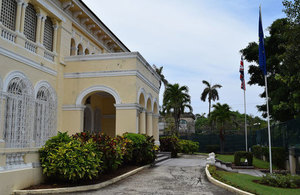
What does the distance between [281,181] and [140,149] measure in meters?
5.88

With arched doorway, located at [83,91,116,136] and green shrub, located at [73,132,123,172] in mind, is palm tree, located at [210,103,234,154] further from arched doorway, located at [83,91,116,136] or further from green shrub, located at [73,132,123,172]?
green shrub, located at [73,132,123,172]

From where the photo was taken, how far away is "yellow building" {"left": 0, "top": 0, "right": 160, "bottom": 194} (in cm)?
968

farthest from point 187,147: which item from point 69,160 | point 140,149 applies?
point 69,160

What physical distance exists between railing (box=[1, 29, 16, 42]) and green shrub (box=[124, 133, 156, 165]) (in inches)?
244

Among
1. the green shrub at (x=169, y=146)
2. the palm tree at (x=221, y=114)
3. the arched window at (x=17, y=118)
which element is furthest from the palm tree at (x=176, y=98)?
the arched window at (x=17, y=118)

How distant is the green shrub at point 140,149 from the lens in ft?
42.6

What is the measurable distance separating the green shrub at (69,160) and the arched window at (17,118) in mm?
792

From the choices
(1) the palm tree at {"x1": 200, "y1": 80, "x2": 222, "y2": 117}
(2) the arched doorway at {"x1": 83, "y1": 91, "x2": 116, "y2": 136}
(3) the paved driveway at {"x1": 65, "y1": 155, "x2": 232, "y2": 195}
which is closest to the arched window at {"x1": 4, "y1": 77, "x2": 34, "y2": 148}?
(3) the paved driveway at {"x1": 65, "y1": 155, "x2": 232, "y2": 195}

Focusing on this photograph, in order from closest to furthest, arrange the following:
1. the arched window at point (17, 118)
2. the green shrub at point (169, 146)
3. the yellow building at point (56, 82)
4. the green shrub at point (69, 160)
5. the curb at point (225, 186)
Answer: the curb at point (225, 186) → the green shrub at point (69, 160) → the arched window at point (17, 118) → the yellow building at point (56, 82) → the green shrub at point (169, 146)

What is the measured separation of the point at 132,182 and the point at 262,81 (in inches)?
699

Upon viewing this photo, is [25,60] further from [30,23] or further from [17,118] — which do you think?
[17,118]

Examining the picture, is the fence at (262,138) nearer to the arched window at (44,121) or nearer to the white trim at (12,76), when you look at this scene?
the arched window at (44,121)

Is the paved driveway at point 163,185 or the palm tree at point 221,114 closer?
the paved driveway at point 163,185

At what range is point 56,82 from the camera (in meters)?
14.5
